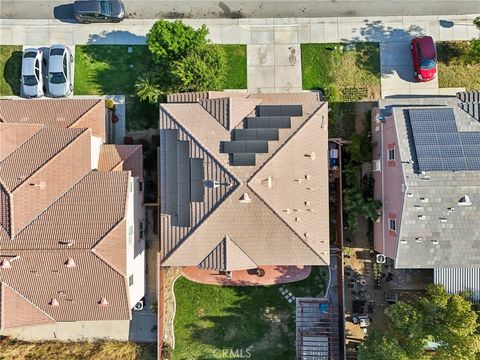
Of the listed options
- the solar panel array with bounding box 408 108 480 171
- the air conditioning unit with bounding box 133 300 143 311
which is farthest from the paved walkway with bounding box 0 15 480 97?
the air conditioning unit with bounding box 133 300 143 311

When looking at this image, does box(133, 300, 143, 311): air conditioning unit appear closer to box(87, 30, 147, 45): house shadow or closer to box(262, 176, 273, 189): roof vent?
box(262, 176, 273, 189): roof vent

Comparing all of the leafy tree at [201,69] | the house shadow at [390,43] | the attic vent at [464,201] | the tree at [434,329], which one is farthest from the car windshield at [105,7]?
the tree at [434,329]

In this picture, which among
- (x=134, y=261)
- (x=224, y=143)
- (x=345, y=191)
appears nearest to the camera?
(x=224, y=143)

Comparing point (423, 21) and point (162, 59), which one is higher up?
point (423, 21)

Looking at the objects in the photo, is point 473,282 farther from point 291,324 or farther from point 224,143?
point 224,143

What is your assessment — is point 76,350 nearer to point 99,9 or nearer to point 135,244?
point 135,244

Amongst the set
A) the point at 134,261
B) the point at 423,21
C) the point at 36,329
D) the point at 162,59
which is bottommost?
the point at 36,329

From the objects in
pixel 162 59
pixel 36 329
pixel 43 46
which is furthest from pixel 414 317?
pixel 43 46
